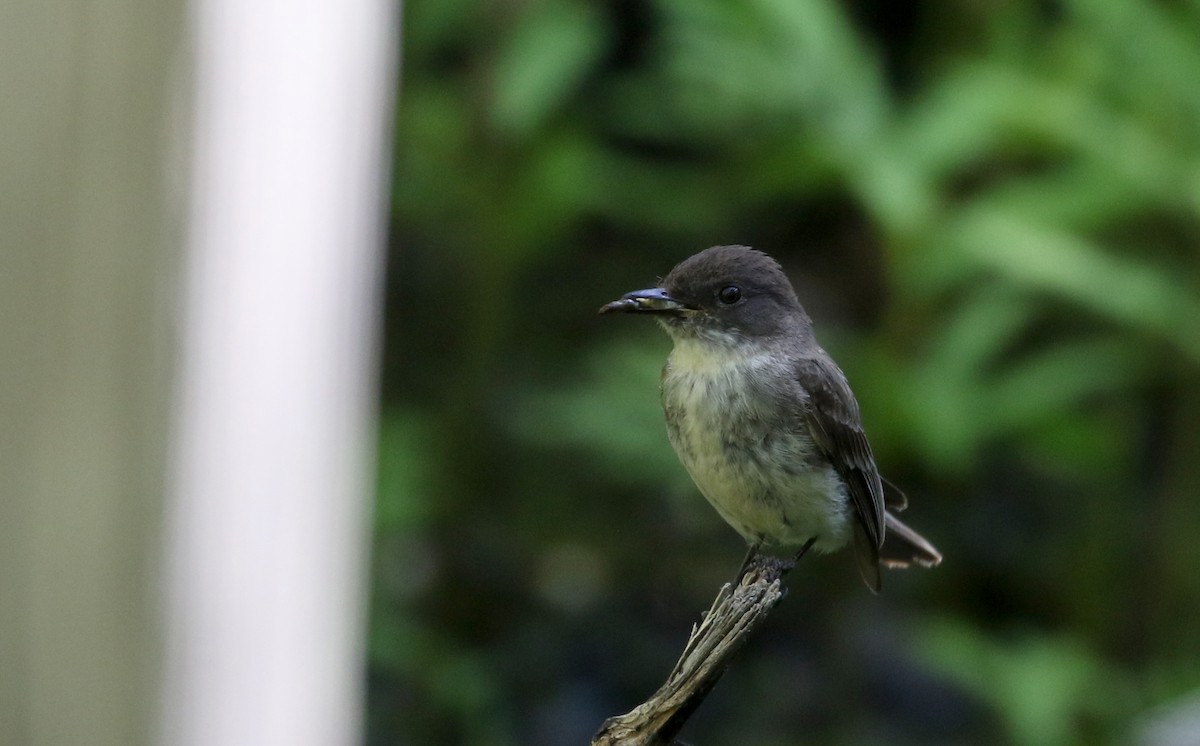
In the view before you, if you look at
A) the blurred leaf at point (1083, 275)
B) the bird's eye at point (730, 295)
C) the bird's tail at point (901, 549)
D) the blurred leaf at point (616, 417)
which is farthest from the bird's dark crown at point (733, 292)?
the blurred leaf at point (1083, 275)

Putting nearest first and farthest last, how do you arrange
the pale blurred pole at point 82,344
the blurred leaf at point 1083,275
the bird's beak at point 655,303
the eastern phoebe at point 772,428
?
the pale blurred pole at point 82,344
the bird's beak at point 655,303
the eastern phoebe at point 772,428
the blurred leaf at point 1083,275

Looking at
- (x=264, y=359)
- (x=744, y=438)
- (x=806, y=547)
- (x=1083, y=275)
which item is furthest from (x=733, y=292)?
(x=1083, y=275)

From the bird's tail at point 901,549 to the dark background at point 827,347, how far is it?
0.81m

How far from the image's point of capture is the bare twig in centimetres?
132

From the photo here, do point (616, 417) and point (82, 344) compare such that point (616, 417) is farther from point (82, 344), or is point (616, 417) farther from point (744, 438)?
point (82, 344)

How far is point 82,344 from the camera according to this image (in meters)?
1.31

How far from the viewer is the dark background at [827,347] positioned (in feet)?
11.6

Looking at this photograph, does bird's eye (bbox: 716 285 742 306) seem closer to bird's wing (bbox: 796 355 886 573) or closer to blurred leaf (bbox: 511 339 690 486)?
bird's wing (bbox: 796 355 886 573)

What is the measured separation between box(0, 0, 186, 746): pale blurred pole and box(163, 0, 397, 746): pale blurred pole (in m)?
0.04

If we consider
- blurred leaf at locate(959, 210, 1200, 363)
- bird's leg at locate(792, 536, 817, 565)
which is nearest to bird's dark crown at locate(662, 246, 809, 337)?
bird's leg at locate(792, 536, 817, 565)

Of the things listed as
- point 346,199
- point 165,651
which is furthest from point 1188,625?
point 165,651

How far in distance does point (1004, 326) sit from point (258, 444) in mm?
2640

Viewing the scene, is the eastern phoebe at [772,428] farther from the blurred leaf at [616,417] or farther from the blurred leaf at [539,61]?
the blurred leaf at [539,61]

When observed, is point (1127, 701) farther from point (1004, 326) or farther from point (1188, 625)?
point (1004, 326)
